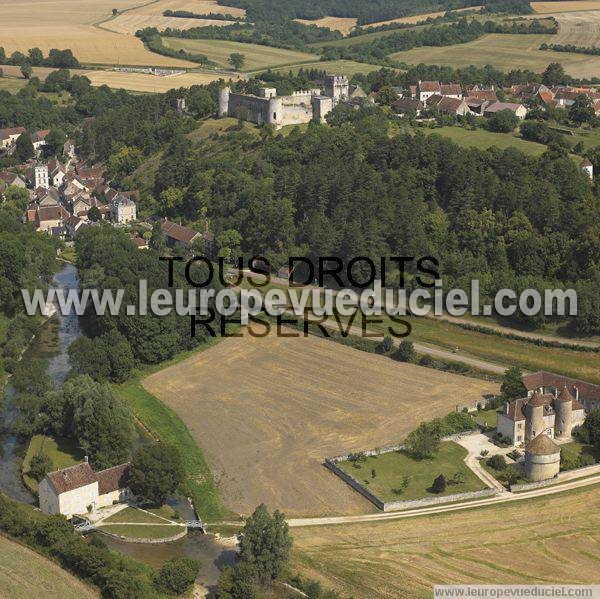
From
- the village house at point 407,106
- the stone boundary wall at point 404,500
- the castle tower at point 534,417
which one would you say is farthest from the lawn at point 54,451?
the village house at point 407,106

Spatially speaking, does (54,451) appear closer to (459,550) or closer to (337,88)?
(459,550)

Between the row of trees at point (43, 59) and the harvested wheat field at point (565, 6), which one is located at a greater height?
the harvested wheat field at point (565, 6)

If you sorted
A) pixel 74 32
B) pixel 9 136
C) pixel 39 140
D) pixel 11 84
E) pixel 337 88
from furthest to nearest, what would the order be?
pixel 74 32 < pixel 11 84 < pixel 9 136 < pixel 39 140 < pixel 337 88

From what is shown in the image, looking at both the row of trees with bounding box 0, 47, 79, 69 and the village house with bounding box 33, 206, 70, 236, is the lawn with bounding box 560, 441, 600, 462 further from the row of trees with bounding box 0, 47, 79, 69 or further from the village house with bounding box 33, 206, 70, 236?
the row of trees with bounding box 0, 47, 79, 69

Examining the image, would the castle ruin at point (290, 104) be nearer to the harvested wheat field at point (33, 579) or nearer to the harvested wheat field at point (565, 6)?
the harvested wheat field at point (33, 579)

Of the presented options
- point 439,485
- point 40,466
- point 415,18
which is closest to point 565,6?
point 415,18
